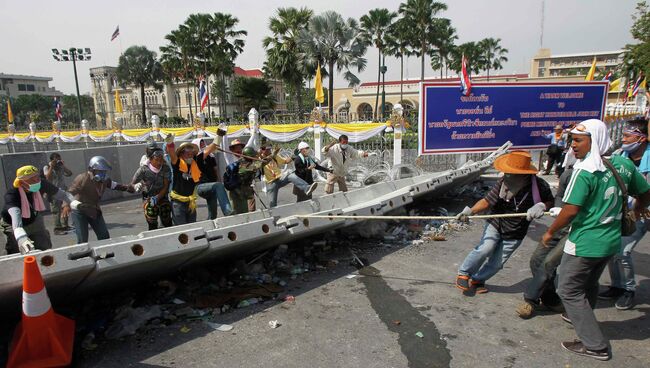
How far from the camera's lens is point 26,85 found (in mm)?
119938

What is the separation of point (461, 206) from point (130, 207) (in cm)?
807

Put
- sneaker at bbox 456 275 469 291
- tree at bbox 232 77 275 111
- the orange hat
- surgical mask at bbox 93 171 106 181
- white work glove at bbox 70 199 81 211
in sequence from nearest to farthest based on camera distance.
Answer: the orange hat < sneaker at bbox 456 275 469 291 < white work glove at bbox 70 199 81 211 < surgical mask at bbox 93 171 106 181 < tree at bbox 232 77 275 111

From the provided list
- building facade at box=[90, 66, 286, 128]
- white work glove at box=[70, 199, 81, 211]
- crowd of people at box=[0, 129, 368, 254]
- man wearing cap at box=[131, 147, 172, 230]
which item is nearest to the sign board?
crowd of people at box=[0, 129, 368, 254]

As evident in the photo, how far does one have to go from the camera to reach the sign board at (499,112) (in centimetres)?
882

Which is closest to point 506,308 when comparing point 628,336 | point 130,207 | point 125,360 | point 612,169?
point 628,336

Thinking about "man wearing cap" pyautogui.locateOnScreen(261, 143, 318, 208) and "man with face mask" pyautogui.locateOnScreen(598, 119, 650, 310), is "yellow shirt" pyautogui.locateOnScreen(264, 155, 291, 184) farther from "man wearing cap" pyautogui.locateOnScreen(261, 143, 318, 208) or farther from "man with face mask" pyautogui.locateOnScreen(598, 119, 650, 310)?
"man with face mask" pyautogui.locateOnScreen(598, 119, 650, 310)

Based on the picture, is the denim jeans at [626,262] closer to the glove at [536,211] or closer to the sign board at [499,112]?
the glove at [536,211]

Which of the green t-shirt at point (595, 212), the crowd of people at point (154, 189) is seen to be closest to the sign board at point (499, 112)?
the crowd of people at point (154, 189)

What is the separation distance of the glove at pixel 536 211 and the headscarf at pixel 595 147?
78cm

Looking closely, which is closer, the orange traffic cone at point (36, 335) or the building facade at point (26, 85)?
the orange traffic cone at point (36, 335)

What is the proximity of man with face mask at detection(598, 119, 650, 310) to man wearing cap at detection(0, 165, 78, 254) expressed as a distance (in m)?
5.84

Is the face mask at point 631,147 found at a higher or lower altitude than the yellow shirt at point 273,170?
higher

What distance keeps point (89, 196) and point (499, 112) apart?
8831mm

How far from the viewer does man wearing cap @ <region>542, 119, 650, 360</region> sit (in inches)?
107
